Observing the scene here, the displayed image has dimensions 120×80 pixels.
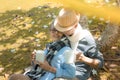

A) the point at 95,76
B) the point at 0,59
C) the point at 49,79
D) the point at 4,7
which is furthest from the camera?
the point at 4,7

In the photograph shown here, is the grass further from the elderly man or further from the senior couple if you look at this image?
the elderly man

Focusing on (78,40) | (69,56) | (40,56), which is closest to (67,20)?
(78,40)

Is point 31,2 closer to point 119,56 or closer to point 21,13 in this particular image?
point 21,13

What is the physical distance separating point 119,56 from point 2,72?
2.41m

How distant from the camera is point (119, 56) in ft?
17.1

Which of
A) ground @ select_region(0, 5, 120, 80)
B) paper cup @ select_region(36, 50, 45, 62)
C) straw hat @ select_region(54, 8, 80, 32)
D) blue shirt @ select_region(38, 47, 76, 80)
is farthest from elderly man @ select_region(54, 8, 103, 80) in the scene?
ground @ select_region(0, 5, 120, 80)

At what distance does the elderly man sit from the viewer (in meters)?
2.89

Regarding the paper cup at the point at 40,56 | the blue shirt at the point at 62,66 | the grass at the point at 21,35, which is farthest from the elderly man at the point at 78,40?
the grass at the point at 21,35

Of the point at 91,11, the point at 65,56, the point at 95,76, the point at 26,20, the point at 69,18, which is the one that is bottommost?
the point at 95,76

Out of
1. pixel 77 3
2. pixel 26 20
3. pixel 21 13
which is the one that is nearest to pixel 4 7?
pixel 21 13

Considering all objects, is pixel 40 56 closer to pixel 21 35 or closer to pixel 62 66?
pixel 62 66

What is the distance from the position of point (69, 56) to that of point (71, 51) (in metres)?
0.08

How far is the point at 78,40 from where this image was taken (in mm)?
3029

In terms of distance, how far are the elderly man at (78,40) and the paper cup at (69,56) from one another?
6cm
